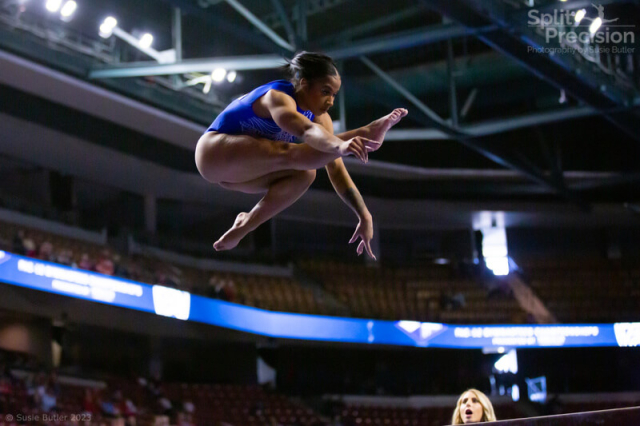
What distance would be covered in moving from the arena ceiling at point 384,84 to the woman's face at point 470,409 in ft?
24.6

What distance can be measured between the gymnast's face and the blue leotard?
61 millimetres

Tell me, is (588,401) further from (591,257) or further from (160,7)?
(160,7)

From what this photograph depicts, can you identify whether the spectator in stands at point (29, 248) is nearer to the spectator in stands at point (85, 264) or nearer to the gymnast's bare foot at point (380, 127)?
the spectator in stands at point (85, 264)

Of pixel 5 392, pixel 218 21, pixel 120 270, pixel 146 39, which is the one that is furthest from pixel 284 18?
pixel 5 392

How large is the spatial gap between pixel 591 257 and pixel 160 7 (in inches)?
585

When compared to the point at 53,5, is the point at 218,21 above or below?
below

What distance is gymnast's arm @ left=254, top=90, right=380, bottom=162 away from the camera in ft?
11.4

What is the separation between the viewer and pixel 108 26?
13.6m

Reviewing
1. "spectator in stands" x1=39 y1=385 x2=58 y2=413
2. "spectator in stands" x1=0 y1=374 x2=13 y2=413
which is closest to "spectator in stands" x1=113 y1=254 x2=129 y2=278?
"spectator in stands" x1=39 y1=385 x2=58 y2=413

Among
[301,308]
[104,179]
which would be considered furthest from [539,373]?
[104,179]

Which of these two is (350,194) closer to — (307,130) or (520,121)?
(307,130)

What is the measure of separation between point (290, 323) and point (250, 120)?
14985mm

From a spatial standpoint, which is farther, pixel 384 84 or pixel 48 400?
pixel 384 84

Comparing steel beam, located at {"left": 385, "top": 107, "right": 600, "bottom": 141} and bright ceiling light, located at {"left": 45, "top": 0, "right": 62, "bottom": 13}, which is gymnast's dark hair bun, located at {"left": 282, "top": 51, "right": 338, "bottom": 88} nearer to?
bright ceiling light, located at {"left": 45, "top": 0, "right": 62, "bottom": 13}
